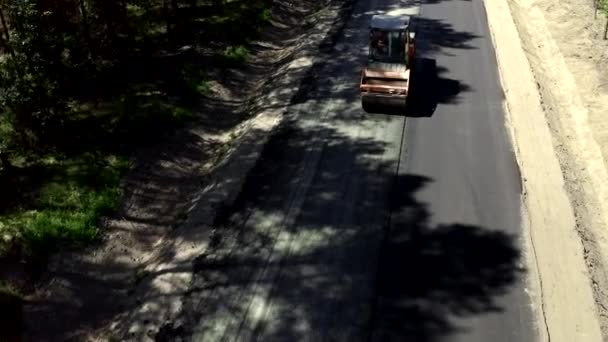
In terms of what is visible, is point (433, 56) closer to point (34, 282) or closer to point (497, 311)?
point (497, 311)

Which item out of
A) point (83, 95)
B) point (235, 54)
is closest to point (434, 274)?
point (83, 95)

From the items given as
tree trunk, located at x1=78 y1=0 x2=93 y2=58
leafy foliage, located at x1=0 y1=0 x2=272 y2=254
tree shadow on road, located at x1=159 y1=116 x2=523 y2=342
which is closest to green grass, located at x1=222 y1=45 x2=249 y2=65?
leafy foliage, located at x1=0 y1=0 x2=272 y2=254

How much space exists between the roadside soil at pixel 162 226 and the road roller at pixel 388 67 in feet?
10.3

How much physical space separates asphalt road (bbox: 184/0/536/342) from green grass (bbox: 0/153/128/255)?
3.33 metres

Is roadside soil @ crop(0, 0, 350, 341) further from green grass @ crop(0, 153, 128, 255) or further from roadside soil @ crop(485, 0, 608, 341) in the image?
roadside soil @ crop(485, 0, 608, 341)

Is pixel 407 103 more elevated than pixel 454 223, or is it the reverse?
pixel 407 103

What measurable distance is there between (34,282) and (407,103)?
11.7 m

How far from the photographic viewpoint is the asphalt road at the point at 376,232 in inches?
403

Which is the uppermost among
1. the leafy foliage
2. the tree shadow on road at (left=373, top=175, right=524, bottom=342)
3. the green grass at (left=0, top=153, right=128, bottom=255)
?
the leafy foliage

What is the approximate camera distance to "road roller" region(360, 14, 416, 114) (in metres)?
16.5

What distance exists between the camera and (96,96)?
60.4 ft

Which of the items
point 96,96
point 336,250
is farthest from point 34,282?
point 96,96

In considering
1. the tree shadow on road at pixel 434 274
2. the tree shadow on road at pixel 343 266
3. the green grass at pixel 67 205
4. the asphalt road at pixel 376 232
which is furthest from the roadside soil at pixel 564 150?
the green grass at pixel 67 205

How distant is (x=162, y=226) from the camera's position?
13750mm
